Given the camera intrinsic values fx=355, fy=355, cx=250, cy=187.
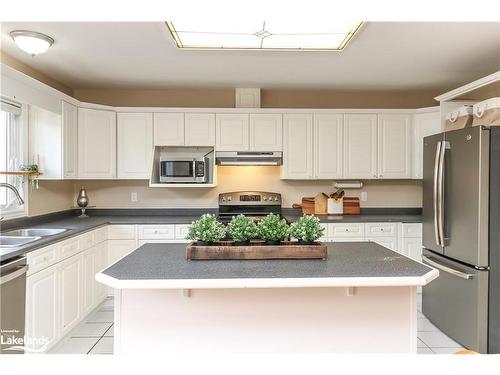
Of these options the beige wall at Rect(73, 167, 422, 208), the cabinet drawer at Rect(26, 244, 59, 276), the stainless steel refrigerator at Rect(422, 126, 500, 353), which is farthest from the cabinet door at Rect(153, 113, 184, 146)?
the stainless steel refrigerator at Rect(422, 126, 500, 353)

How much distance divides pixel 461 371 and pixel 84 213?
4.44 m

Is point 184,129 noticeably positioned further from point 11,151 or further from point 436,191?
point 436,191

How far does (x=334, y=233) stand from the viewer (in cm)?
384

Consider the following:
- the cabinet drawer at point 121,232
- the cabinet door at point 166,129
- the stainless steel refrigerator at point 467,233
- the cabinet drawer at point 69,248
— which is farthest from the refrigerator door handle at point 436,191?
the cabinet drawer at point 69,248

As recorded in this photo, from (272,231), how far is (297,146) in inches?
94.1

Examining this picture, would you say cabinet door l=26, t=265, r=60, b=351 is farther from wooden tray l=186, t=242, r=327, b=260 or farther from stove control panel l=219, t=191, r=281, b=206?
stove control panel l=219, t=191, r=281, b=206

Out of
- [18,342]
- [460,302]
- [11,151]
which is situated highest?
[11,151]

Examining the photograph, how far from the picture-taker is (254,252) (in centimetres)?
188

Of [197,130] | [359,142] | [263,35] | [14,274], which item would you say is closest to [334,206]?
[359,142]

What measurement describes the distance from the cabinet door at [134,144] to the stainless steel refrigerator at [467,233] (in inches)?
115

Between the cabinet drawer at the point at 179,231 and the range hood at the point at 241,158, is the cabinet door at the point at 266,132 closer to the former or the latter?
the range hood at the point at 241,158

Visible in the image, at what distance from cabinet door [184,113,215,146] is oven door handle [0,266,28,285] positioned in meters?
2.23

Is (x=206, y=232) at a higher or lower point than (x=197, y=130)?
lower

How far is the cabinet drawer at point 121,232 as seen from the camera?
375cm
